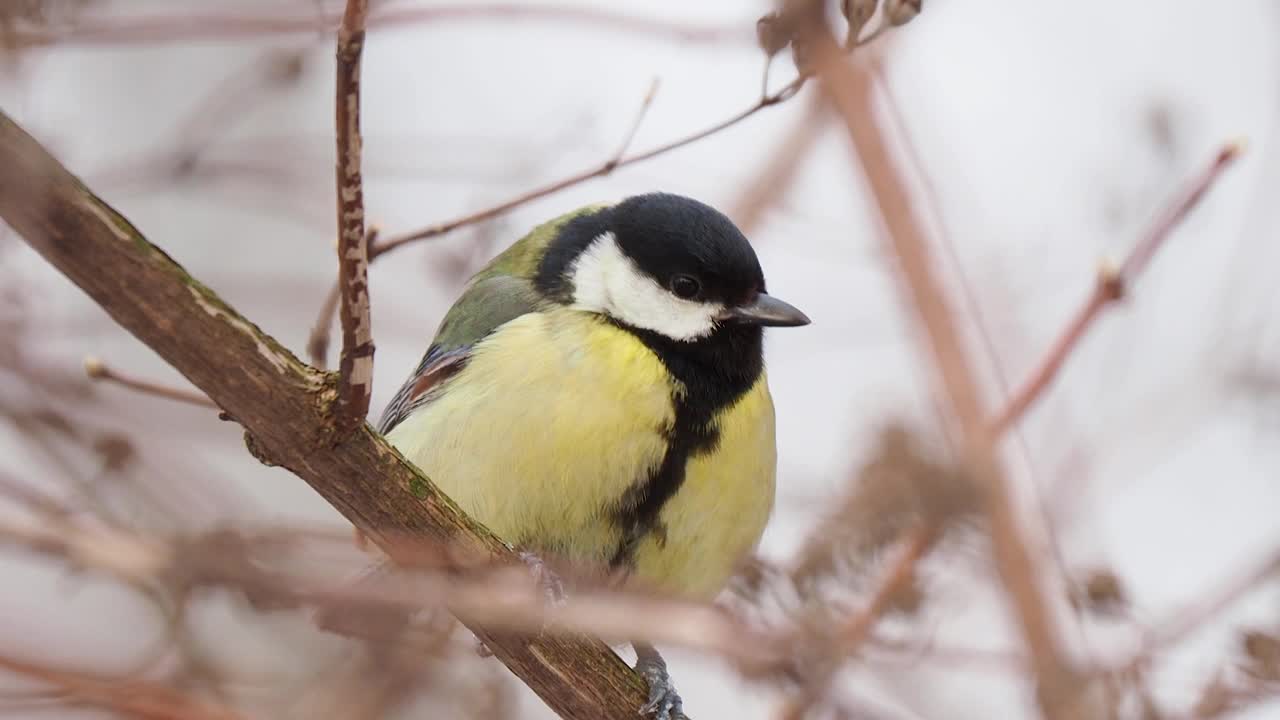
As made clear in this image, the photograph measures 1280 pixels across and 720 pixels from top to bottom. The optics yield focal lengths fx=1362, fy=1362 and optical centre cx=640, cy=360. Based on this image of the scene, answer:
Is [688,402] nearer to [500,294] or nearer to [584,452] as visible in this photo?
[584,452]

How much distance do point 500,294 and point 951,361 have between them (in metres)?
1.04

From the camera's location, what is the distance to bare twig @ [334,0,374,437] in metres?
1.29

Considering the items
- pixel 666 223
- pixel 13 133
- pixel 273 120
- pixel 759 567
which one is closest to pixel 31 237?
pixel 13 133

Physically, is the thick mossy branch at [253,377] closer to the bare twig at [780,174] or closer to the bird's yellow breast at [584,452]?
the bird's yellow breast at [584,452]

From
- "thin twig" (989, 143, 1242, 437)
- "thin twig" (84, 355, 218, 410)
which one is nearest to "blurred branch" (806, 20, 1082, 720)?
"thin twig" (989, 143, 1242, 437)

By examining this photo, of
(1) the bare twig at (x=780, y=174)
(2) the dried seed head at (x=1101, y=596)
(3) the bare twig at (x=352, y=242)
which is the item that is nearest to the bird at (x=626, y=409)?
(2) the dried seed head at (x=1101, y=596)

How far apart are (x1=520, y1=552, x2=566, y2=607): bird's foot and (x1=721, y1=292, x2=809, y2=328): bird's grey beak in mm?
607

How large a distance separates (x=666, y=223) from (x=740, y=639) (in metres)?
1.60

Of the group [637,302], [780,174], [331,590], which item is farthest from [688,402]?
[331,590]

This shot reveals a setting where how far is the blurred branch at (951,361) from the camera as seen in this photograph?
1507mm

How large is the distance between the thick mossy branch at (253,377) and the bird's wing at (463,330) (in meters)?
0.71

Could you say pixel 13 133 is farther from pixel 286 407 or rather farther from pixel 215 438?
pixel 215 438

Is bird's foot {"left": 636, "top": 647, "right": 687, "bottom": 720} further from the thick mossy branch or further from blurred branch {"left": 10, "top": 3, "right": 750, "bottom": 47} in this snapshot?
blurred branch {"left": 10, "top": 3, "right": 750, "bottom": 47}

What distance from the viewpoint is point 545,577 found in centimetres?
214
